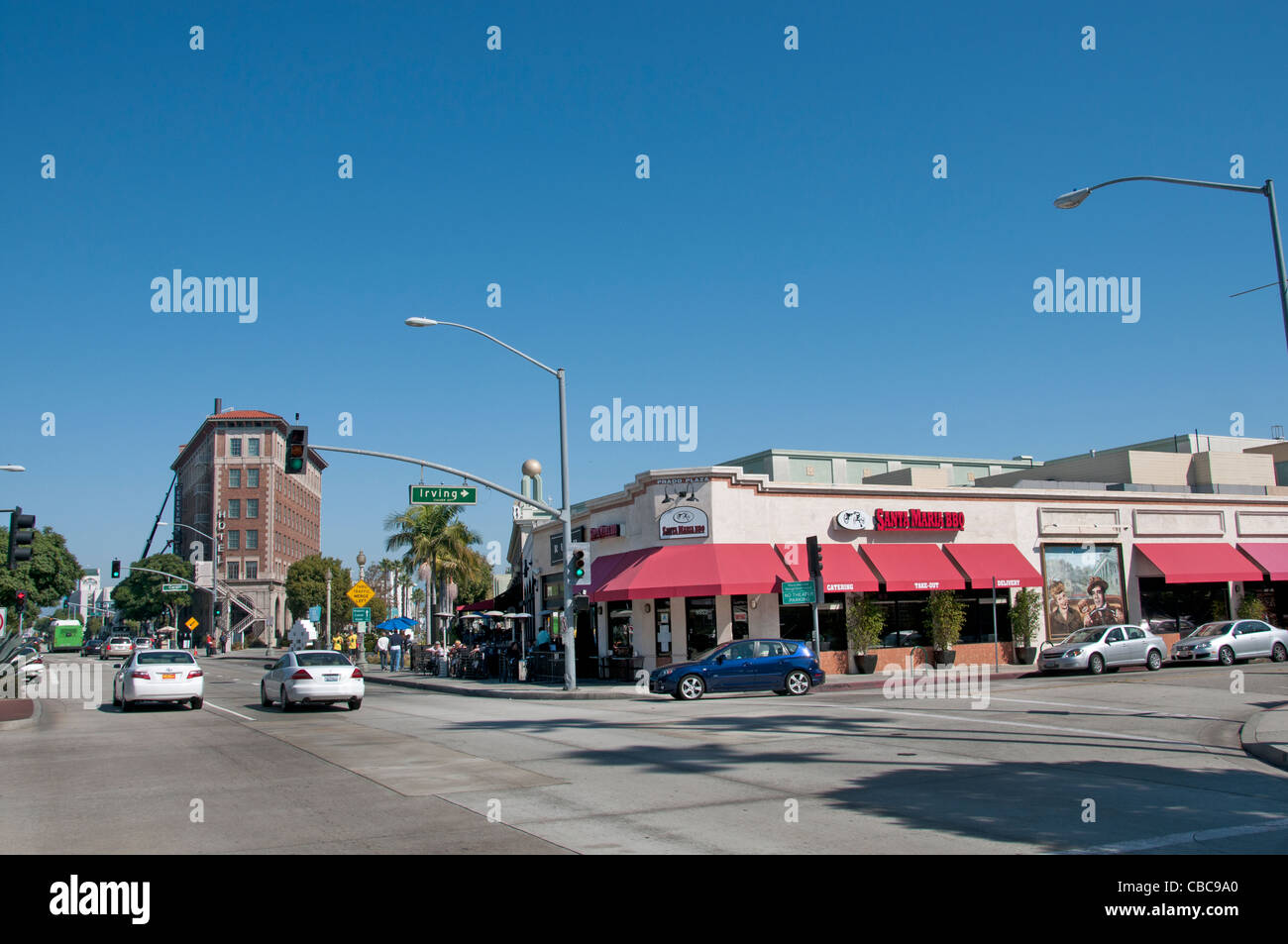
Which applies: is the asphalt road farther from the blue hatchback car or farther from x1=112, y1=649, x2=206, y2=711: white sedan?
the blue hatchback car

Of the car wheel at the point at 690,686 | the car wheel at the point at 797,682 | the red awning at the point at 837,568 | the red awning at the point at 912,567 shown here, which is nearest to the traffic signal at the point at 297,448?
the car wheel at the point at 690,686

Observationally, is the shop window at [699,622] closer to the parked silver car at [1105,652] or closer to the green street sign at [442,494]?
the green street sign at [442,494]

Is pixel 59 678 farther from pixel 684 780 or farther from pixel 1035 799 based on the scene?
pixel 1035 799

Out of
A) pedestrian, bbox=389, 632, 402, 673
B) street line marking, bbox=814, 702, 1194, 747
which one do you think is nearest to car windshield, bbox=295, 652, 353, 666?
street line marking, bbox=814, 702, 1194, 747

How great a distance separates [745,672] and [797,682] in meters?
1.46

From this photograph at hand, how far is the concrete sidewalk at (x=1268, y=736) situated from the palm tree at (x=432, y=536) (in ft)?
151

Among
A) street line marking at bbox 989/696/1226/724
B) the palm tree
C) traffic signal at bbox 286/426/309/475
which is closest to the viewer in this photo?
street line marking at bbox 989/696/1226/724

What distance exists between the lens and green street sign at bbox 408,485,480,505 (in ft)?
91.5

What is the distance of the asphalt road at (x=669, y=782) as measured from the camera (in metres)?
8.73

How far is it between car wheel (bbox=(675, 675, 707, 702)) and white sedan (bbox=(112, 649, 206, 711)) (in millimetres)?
11602

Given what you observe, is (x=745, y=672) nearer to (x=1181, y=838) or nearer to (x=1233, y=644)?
(x=1181, y=838)

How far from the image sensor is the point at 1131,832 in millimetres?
8781

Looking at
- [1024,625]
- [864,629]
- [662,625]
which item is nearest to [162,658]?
[662,625]
